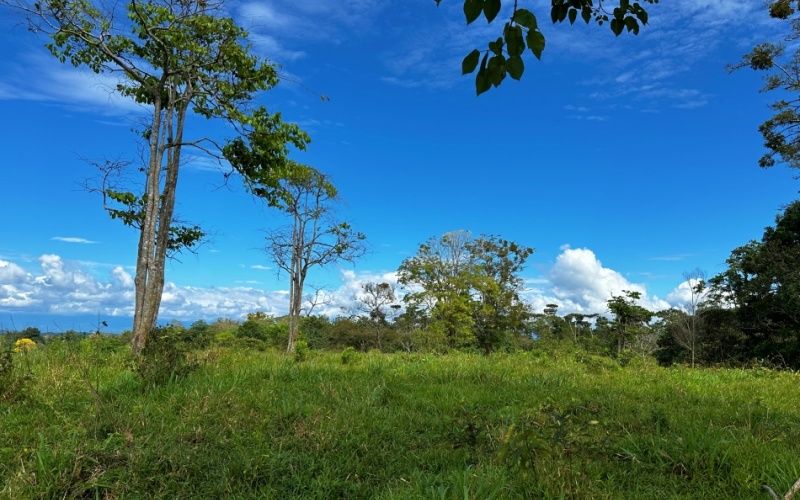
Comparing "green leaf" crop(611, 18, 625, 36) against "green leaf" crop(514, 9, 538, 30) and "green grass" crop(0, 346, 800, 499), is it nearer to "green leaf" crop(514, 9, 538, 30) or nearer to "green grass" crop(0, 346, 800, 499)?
"green leaf" crop(514, 9, 538, 30)

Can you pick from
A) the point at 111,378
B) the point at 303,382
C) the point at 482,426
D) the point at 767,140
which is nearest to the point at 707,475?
the point at 482,426

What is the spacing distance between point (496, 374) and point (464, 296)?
24.6 metres

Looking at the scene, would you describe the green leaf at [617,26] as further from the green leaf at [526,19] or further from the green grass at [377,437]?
the green grass at [377,437]

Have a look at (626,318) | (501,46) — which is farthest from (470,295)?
(501,46)

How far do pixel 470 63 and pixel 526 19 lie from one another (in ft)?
0.99

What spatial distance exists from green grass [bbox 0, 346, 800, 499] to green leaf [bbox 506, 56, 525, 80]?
1979 mm

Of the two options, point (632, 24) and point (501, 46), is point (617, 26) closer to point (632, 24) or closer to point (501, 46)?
point (632, 24)

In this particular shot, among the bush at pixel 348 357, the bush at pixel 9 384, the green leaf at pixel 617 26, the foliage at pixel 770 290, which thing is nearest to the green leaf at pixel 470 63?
the green leaf at pixel 617 26

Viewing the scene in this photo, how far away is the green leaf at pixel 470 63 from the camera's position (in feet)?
7.19

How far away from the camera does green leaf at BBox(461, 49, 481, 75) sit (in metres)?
2.19

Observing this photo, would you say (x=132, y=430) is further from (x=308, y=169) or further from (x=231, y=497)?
(x=308, y=169)

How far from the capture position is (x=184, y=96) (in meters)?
11.8

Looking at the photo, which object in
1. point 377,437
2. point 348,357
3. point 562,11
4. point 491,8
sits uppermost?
point 562,11

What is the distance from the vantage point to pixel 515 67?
7.37ft
